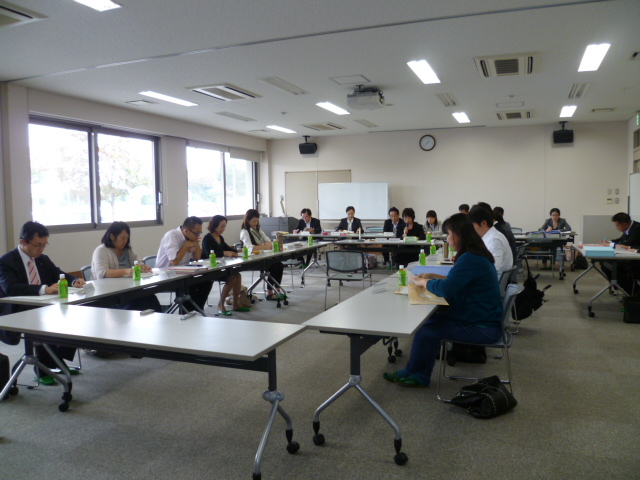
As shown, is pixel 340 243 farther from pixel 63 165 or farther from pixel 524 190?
pixel 524 190

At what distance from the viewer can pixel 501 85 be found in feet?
23.0

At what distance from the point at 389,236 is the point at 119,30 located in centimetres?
548

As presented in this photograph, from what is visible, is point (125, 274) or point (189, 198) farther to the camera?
point (189, 198)

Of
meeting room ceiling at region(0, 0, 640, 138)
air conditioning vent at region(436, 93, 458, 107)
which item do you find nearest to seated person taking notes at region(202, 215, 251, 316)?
meeting room ceiling at region(0, 0, 640, 138)

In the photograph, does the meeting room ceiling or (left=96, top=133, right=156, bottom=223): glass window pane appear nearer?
the meeting room ceiling

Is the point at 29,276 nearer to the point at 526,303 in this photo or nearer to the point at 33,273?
the point at 33,273

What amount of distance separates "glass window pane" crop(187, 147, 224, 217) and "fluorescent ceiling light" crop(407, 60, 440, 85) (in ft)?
19.1

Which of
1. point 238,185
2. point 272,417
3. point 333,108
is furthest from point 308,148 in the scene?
point 272,417

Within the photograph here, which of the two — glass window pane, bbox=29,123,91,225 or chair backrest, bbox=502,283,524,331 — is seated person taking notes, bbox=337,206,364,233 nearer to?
glass window pane, bbox=29,123,91,225

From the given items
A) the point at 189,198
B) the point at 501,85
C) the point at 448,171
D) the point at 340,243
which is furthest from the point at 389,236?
the point at 189,198

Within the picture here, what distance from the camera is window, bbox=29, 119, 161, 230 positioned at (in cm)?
731

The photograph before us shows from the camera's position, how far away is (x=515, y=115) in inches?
378

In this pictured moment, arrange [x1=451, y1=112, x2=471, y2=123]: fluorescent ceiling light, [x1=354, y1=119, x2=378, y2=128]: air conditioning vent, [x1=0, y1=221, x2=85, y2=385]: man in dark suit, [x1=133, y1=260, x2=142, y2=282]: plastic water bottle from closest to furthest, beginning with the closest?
[x1=0, y1=221, x2=85, y2=385]: man in dark suit, [x1=133, y1=260, x2=142, y2=282]: plastic water bottle, [x1=451, y1=112, x2=471, y2=123]: fluorescent ceiling light, [x1=354, y1=119, x2=378, y2=128]: air conditioning vent

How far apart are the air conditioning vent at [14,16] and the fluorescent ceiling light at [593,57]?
566cm
